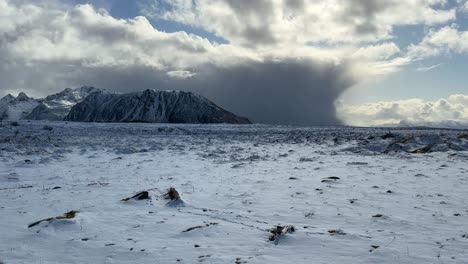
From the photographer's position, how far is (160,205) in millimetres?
9273

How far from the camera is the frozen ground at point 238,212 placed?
6.09 m

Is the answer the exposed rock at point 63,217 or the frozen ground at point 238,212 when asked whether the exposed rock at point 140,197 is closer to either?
the frozen ground at point 238,212

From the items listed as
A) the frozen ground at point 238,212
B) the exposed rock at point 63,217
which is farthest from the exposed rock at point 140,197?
the exposed rock at point 63,217

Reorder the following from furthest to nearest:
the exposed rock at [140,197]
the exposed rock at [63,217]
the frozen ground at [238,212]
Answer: the exposed rock at [140,197], the exposed rock at [63,217], the frozen ground at [238,212]

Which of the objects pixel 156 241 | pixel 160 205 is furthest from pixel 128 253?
A: pixel 160 205

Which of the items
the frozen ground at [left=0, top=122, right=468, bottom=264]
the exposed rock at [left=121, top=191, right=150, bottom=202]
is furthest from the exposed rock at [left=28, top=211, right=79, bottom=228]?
the exposed rock at [left=121, top=191, right=150, bottom=202]

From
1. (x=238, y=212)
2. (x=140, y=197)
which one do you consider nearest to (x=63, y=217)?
(x=140, y=197)

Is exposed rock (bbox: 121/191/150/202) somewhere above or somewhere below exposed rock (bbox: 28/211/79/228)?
above

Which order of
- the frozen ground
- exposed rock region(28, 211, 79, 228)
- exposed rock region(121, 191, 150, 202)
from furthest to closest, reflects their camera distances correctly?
exposed rock region(121, 191, 150, 202), exposed rock region(28, 211, 79, 228), the frozen ground

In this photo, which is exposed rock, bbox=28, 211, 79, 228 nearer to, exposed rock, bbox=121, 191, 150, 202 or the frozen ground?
the frozen ground

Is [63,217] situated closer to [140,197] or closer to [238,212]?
[140,197]

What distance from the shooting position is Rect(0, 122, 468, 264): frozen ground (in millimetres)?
6090

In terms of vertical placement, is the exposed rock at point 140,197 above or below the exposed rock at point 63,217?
above

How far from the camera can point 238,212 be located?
8539 mm
